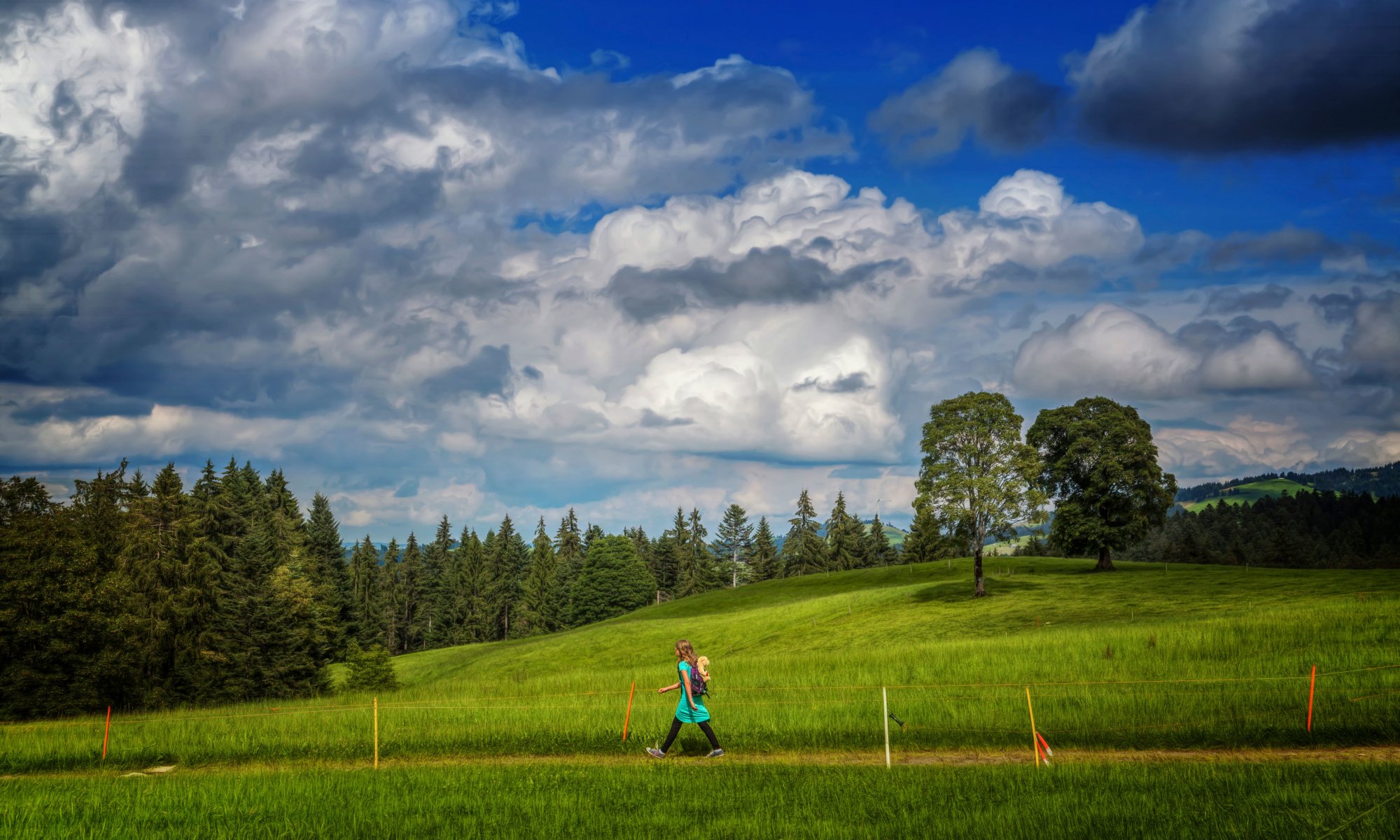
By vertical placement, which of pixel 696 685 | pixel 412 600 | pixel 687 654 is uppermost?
pixel 687 654

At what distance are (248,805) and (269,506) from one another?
9071 cm

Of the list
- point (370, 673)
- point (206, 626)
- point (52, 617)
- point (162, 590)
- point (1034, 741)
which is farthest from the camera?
point (206, 626)

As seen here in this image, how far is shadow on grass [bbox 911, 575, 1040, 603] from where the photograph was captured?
59938 mm

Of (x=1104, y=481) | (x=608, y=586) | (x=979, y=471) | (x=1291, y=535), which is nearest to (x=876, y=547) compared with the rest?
(x=608, y=586)

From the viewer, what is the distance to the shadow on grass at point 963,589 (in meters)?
59.9

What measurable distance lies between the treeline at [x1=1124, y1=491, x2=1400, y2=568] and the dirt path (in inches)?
3510

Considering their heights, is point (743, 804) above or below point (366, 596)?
above

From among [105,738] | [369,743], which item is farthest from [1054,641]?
[105,738]

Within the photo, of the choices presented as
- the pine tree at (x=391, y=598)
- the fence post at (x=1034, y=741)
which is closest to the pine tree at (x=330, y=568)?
the pine tree at (x=391, y=598)

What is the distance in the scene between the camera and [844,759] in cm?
1889

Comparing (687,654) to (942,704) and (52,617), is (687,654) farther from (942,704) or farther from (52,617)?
(52,617)

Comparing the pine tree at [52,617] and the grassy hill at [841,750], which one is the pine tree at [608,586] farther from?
the grassy hill at [841,750]

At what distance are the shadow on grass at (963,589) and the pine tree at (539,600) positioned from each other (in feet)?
252

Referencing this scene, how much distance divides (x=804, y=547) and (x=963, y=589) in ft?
237
